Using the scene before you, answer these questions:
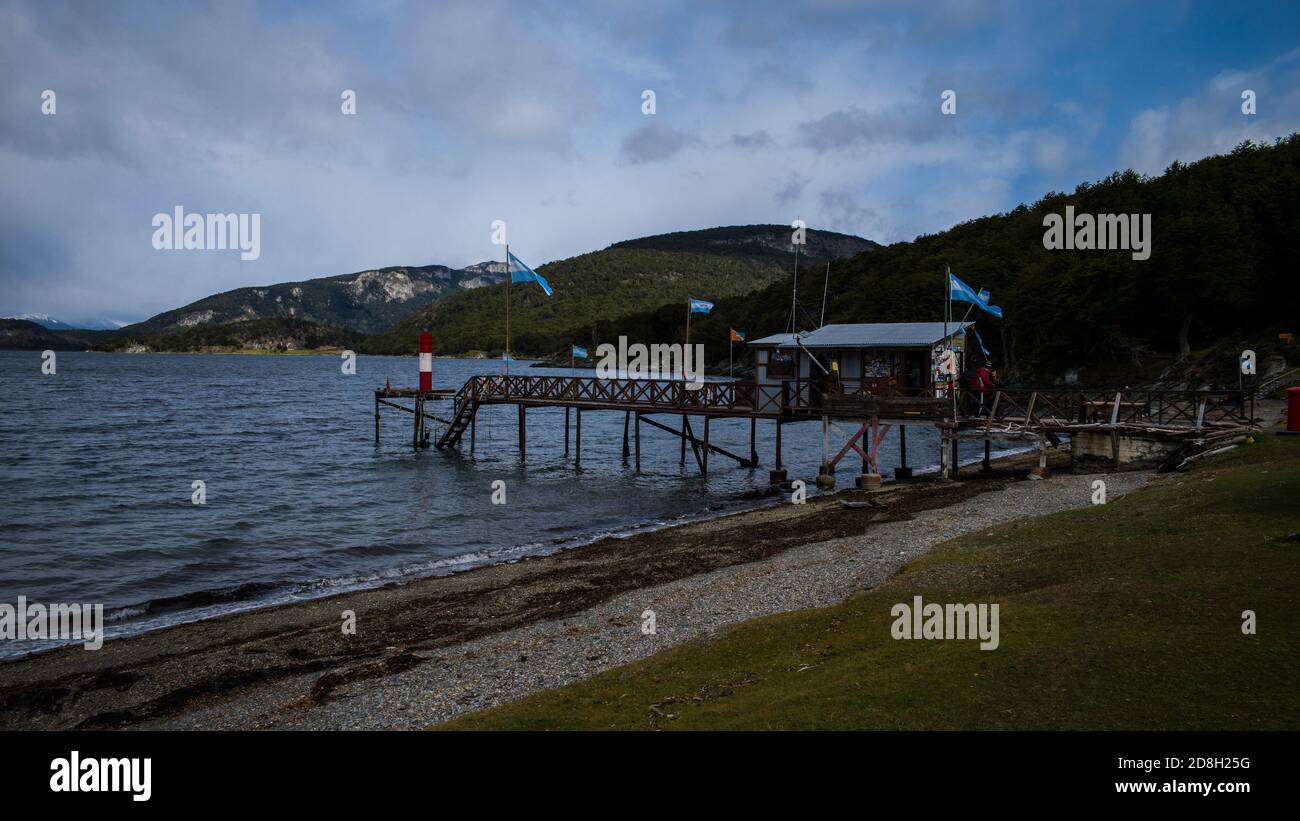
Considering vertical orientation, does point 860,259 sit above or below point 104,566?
above

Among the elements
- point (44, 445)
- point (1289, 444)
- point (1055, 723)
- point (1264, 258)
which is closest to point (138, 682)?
point (1055, 723)

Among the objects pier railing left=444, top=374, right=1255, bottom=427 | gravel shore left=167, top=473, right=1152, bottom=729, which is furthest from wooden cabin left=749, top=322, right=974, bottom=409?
gravel shore left=167, top=473, right=1152, bottom=729

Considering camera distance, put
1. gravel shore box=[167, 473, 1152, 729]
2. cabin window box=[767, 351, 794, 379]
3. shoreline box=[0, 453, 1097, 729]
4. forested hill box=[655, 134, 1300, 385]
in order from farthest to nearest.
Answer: forested hill box=[655, 134, 1300, 385], cabin window box=[767, 351, 794, 379], shoreline box=[0, 453, 1097, 729], gravel shore box=[167, 473, 1152, 729]

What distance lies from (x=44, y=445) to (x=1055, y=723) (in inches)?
2230

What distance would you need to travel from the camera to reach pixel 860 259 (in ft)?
458

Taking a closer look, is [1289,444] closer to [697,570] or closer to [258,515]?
[697,570]

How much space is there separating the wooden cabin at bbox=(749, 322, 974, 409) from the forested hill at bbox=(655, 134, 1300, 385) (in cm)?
2897

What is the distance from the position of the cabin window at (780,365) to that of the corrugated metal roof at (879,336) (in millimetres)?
568

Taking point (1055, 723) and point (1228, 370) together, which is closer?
point (1055, 723)

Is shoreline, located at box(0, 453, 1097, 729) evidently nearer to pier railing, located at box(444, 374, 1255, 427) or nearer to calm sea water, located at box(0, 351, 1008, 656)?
calm sea water, located at box(0, 351, 1008, 656)

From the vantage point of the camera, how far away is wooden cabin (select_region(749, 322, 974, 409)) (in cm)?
3494

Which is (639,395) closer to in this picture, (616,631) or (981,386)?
(981,386)
